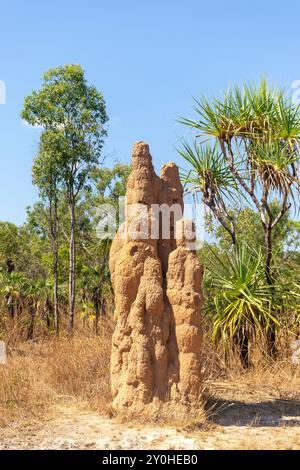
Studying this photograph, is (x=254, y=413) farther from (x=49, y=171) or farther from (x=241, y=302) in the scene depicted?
(x=49, y=171)

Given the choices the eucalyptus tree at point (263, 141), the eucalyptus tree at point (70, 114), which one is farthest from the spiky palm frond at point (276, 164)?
the eucalyptus tree at point (70, 114)

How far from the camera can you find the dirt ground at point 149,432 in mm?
5422

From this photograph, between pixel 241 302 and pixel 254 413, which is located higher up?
pixel 241 302

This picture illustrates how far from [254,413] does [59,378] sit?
2.66 m

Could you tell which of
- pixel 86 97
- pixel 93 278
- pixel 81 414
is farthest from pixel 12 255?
pixel 81 414

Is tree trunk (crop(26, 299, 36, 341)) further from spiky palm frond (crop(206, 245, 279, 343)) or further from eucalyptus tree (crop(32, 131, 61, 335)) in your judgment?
spiky palm frond (crop(206, 245, 279, 343))

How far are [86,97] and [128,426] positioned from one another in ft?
35.9

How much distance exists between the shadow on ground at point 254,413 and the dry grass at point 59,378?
4.23 feet

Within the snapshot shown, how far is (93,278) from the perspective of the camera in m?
18.7

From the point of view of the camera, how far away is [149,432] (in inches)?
226

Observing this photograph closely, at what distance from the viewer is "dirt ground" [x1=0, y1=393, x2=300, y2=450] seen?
17.8 feet

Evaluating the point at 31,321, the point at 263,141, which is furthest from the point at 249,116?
the point at 31,321

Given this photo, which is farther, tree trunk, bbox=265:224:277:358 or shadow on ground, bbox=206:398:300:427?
tree trunk, bbox=265:224:277:358

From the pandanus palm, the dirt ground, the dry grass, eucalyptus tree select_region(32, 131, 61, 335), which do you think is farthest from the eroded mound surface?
eucalyptus tree select_region(32, 131, 61, 335)
